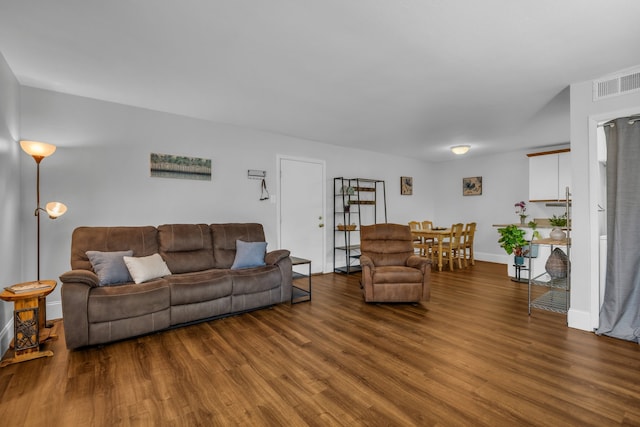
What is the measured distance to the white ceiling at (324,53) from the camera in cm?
200

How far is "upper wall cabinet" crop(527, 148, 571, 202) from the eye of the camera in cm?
572

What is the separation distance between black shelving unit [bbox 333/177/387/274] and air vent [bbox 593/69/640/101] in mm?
3634

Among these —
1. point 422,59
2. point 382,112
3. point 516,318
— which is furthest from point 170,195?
point 516,318

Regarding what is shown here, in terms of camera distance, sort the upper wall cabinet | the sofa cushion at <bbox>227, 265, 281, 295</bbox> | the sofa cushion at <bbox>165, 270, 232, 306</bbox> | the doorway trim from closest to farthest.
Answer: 1. the sofa cushion at <bbox>165, 270, 232, 306</bbox>
2. the sofa cushion at <bbox>227, 265, 281, 295</bbox>
3. the doorway trim
4. the upper wall cabinet

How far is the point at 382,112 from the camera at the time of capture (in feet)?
13.3

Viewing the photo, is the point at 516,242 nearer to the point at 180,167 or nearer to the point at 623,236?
the point at 623,236

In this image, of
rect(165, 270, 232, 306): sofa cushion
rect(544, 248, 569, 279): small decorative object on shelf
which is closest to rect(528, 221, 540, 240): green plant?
rect(544, 248, 569, 279): small decorative object on shelf

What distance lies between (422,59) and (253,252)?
2.79 m

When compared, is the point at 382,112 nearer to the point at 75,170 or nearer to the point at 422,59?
the point at 422,59

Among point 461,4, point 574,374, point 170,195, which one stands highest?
point 461,4

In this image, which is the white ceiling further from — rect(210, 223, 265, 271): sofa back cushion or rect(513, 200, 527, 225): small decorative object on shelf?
rect(513, 200, 527, 225): small decorative object on shelf

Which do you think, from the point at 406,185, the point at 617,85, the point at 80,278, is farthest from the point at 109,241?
the point at 406,185

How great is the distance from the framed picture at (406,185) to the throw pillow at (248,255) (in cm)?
430

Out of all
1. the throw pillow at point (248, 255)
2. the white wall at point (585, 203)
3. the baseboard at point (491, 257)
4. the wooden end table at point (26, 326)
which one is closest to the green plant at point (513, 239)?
the white wall at point (585, 203)
